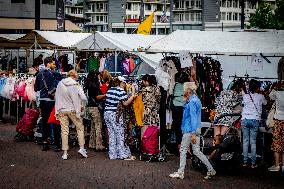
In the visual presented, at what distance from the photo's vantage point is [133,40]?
22281mm

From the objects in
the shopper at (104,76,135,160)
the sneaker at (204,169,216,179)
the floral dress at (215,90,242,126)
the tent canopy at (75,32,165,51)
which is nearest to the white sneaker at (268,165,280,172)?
the floral dress at (215,90,242,126)

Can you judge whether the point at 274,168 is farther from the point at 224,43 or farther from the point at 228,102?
the point at 224,43

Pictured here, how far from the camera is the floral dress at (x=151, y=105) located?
14.2 m

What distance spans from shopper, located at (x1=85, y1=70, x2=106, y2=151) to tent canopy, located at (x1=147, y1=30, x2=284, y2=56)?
1.94m

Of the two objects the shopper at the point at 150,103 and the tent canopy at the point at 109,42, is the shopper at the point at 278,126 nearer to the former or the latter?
the shopper at the point at 150,103

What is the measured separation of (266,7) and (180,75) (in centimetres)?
5585

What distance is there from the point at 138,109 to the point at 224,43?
2.60 metres

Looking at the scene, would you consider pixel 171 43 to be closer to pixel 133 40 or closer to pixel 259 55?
pixel 259 55

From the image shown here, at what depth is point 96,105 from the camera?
50.6ft

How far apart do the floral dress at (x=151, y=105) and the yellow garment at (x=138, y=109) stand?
8.9 inches

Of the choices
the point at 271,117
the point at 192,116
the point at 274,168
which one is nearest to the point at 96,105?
the point at 192,116

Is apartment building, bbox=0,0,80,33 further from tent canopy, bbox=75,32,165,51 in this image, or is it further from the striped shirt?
the striped shirt

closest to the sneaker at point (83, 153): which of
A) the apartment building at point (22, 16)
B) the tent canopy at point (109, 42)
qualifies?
the tent canopy at point (109, 42)

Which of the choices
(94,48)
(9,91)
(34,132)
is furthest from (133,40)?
(34,132)
